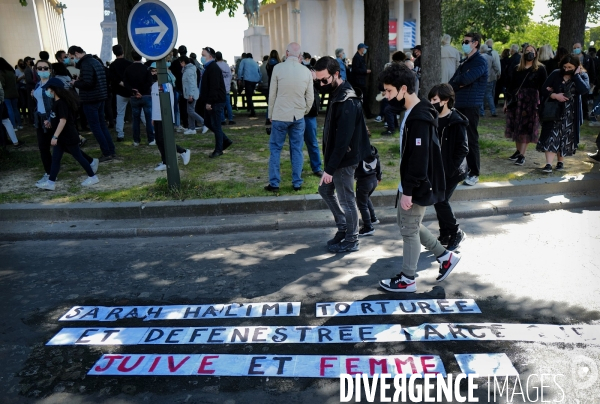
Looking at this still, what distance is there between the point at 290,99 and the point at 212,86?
2856mm

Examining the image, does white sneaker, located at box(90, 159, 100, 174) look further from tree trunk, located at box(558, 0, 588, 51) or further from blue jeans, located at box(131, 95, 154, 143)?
tree trunk, located at box(558, 0, 588, 51)

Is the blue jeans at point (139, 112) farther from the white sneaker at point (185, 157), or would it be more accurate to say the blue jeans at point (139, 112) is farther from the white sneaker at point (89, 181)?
the white sneaker at point (89, 181)

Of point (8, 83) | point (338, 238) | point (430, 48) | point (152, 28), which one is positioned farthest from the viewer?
point (8, 83)

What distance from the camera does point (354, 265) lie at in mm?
5539

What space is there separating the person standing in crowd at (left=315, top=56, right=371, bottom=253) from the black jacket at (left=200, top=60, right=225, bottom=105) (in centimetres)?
442

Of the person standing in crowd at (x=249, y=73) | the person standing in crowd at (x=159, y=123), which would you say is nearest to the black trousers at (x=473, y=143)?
the person standing in crowd at (x=159, y=123)

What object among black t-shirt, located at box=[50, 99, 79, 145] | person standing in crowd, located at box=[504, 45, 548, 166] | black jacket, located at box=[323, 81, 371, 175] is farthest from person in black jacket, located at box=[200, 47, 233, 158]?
person standing in crowd, located at box=[504, 45, 548, 166]

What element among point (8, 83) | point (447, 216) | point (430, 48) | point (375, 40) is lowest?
point (447, 216)

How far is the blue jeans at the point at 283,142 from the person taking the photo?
24.6 feet

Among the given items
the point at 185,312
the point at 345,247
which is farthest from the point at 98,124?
the point at 185,312

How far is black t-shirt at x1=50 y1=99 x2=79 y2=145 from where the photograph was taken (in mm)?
7840

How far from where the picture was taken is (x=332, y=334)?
4121mm

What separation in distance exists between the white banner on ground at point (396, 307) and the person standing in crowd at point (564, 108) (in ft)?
15.6

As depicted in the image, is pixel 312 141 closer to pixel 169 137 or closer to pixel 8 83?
pixel 169 137
